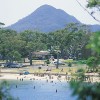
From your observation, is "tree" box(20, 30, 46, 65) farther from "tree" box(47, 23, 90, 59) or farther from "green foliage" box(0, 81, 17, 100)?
"green foliage" box(0, 81, 17, 100)

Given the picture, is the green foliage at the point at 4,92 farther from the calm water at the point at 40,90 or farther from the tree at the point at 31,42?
the tree at the point at 31,42

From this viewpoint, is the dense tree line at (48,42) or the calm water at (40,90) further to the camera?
the dense tree line at (48,42)

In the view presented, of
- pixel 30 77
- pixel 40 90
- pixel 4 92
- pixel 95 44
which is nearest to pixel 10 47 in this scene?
pixel 30 77

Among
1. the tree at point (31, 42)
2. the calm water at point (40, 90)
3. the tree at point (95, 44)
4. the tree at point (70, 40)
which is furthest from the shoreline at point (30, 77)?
the tree at point (95, 44)

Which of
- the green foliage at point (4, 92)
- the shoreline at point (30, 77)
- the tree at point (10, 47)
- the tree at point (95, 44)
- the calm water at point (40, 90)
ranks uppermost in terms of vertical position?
the tree at point (10, 47)

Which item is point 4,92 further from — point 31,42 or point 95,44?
point 31,42

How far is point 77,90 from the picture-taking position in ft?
10.4

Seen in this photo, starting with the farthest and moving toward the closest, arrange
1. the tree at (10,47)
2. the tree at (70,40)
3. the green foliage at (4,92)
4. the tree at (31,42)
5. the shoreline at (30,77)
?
the tree at (70,40)
the tree at (31,42)
the tree at (10,47)
the shoreline at (30,77)
the green foliage at (4,92)

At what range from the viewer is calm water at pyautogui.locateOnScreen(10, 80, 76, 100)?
4960 cm

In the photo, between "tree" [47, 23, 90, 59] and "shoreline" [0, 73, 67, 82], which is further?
"tree" [47, 23, 90, 59]

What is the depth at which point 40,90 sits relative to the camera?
188 ft

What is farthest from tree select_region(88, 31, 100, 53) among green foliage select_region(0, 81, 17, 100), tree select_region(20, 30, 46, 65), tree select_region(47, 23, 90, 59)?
tree select_region(47, 23, 90, 59)

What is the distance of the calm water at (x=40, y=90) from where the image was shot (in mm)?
49603

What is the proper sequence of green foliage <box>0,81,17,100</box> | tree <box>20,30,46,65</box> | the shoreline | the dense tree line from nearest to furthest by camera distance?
green foliage <box>0,81,17,100</box>, the shoreline, the dense tree line, tree <box>20,30,46,65</box>
